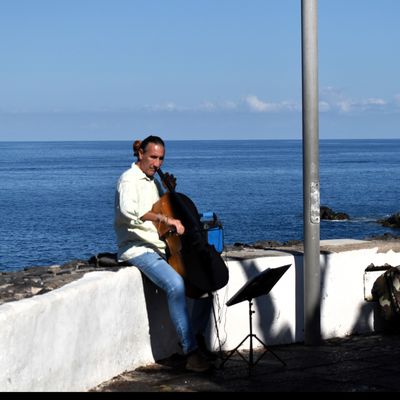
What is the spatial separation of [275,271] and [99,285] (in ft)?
4.45

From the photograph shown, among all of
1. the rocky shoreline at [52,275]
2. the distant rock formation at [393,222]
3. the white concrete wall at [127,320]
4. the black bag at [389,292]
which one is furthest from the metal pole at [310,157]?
the distant rock formation at [393,222]

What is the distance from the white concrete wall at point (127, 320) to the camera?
21.7ft

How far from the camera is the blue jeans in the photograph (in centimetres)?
824

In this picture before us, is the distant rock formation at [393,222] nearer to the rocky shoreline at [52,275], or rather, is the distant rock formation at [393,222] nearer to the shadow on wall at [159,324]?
the rocky shoreline at [52,275]

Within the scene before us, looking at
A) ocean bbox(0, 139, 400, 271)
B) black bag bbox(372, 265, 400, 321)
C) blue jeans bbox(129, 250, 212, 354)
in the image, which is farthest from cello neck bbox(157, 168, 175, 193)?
ocean bbox(0, 139, 400, 271)

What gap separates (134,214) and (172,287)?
2.06 feet

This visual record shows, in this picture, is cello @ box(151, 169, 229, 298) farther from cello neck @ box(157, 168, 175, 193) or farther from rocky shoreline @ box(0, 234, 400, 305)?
rocky shoreline @ box(0, 234, 400, 305)

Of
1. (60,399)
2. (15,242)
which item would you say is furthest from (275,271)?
(15,242)

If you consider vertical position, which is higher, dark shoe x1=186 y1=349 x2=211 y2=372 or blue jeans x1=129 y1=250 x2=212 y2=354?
blue jeans x1=129 y1=250 x2=212 y2=354

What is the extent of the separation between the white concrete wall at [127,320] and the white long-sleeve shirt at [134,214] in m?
0.24

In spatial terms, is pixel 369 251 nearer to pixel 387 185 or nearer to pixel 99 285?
pixel 99 285

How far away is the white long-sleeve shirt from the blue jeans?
8 cm

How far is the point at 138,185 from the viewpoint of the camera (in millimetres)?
8359

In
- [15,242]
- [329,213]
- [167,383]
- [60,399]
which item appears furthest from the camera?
[329,213]
